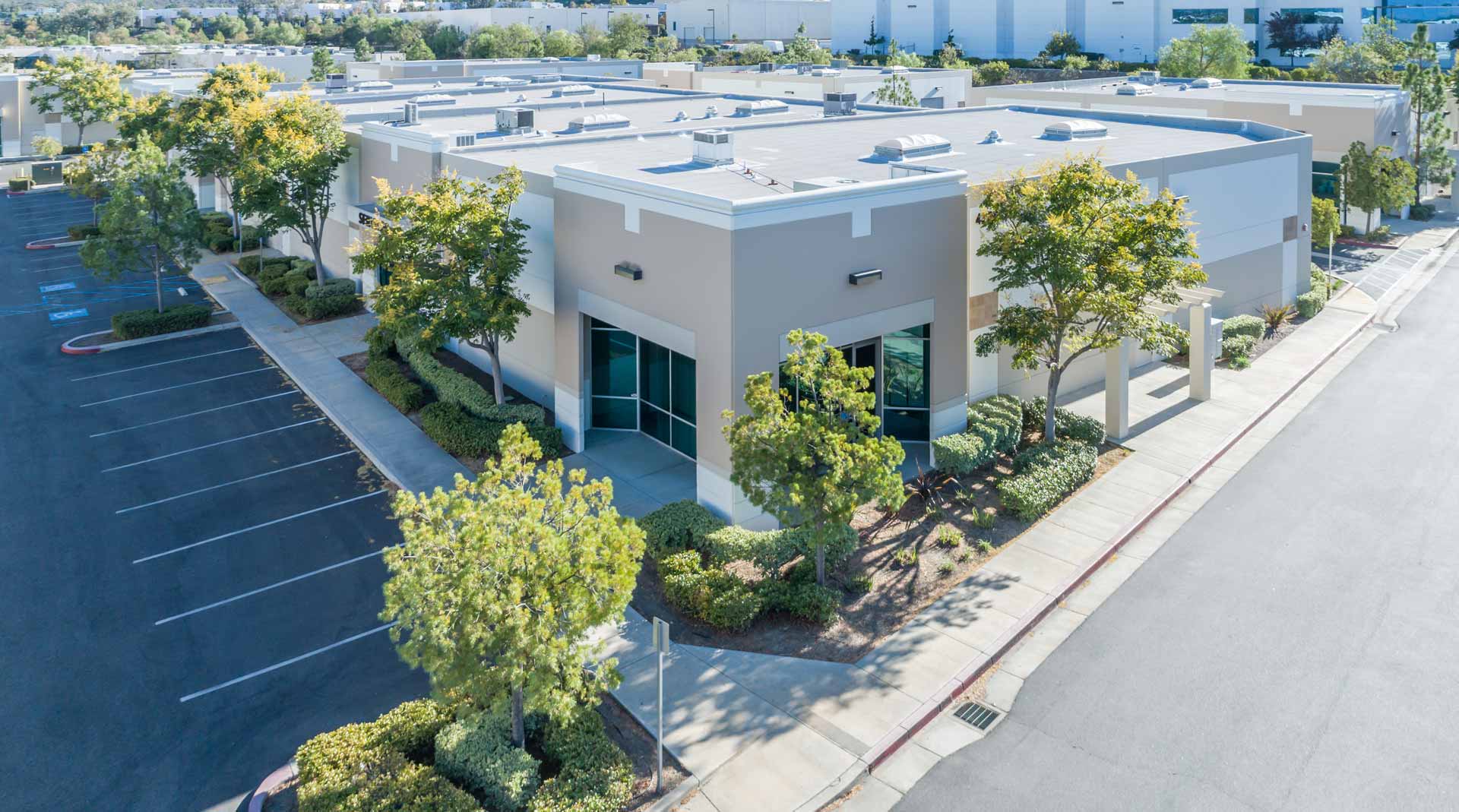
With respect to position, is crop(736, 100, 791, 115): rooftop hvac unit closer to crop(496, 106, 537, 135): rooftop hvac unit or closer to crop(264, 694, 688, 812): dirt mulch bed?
crop(496, 106, 537, 135): rooftop hvac unit

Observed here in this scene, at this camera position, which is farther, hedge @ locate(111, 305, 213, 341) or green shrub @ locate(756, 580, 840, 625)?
hedge @ locate(111, 305, 213, 341)

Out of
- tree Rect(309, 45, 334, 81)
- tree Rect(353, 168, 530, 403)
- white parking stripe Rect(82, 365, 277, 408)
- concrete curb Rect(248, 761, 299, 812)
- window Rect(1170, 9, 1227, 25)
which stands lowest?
concrete curb Rect(248, 761, 299, 812)

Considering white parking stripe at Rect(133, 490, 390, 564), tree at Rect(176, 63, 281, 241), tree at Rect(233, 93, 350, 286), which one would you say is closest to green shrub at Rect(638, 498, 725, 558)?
white parking stripe at Rect(133, 490, 390, 564)

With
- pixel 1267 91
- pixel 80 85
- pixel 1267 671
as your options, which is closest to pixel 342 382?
pixel 1267 671

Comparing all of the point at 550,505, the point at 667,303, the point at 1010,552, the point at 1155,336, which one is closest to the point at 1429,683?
the point at 1010,552

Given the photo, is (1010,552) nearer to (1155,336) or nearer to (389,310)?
(1155,336)

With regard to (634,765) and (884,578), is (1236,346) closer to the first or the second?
(884,578)

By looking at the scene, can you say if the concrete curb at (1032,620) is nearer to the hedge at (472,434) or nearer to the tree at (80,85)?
the hedge at (472,434)
